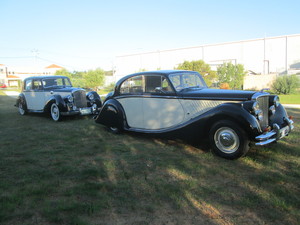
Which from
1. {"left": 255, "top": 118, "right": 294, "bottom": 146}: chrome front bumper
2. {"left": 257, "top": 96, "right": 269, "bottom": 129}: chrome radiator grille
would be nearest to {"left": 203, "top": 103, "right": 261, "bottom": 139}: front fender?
{"left": 255, "top": 118, "right": 294, "bottom": 146}: chrome front bumper

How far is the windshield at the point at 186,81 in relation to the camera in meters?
5.41

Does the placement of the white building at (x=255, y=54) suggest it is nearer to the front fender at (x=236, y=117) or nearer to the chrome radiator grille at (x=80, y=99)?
the chrome radiator grille at (x=80, y=99)

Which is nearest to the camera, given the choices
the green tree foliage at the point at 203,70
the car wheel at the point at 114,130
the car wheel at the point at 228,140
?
the car wheel at the point at 228,140

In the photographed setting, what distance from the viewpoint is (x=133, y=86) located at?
6113 mm

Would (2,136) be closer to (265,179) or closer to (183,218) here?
(183,218)

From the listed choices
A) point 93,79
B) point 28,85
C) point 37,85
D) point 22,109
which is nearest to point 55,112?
point 37,85

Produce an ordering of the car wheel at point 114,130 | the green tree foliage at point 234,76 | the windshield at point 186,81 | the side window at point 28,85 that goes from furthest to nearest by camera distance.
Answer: the green tree foliage at point 234,76 → the side window at point 28,85 → the car wheel at point 114,130 → the windshield at point 186,81

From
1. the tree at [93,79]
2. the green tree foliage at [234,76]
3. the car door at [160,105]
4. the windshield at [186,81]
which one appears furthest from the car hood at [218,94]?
the tree at [93,79]

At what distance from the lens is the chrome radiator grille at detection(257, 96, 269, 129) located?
446 cm

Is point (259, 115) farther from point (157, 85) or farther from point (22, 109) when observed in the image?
point (22, 109)

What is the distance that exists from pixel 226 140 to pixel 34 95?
28.1 ft

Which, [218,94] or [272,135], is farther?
[218,94]

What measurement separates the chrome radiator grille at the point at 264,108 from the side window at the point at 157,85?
1828mm

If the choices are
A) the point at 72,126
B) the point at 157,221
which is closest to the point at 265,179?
Result: the point at 157,221
